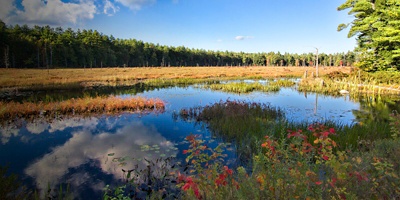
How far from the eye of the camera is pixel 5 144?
9.77 meters

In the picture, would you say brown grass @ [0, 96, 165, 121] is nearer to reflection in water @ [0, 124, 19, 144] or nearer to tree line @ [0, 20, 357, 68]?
reflection in water @ [0, 124, 19, 144]

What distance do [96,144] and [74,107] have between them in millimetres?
7320

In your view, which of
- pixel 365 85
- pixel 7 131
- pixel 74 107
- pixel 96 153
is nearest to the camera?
pixel 96 153

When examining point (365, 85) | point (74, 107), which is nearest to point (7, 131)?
point (74, 107)

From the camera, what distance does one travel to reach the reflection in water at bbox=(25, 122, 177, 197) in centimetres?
705

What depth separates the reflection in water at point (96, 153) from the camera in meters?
7.05

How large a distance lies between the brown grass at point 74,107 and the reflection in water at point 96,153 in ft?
15.1

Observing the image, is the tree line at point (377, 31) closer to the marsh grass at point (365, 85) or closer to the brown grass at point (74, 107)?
the marsh grass at point (365, 85)

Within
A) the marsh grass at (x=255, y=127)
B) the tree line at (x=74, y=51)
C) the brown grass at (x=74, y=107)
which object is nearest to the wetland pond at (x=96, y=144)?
the marsh grass at (x=255, y=127)

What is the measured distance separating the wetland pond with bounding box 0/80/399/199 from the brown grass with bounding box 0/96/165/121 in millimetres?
1325

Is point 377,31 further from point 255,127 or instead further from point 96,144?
point 96,144

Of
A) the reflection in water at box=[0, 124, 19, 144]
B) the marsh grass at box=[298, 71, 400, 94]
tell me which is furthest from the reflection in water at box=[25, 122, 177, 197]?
the marsh grass at box=[298, 71, 400, 94]

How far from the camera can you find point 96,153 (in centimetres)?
896

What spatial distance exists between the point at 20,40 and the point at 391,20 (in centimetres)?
7975
